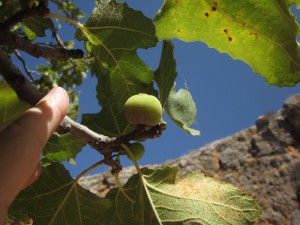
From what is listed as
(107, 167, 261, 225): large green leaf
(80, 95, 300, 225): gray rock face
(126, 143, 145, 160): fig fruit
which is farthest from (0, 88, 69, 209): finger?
(80, 95, 300, 225): gray rock face

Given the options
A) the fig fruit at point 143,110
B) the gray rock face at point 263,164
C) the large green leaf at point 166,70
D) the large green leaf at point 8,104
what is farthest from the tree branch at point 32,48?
the gray rock face at point 263,164

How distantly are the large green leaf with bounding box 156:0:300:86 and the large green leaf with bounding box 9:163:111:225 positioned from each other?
2.17 feet

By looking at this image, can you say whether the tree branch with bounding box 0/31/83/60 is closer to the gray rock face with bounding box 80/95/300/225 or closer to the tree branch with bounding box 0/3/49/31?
the tree branch with bounding box 0/3/49/31

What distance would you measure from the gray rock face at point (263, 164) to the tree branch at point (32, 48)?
13562 mm

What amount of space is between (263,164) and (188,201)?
15305 millimetres

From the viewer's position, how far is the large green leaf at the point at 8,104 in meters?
1.44

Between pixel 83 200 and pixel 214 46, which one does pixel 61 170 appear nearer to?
pixel 83 200

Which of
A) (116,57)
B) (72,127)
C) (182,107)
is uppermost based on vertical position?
(116,57)

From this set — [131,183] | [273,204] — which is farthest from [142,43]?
[273,204]

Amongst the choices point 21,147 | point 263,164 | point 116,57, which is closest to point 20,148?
point 21,147

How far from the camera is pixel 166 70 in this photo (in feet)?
4.53

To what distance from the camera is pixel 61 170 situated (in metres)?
1.42

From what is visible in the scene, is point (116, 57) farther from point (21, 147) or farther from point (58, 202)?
point (21, 147)

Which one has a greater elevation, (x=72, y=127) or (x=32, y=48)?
(x=32, y=48)
